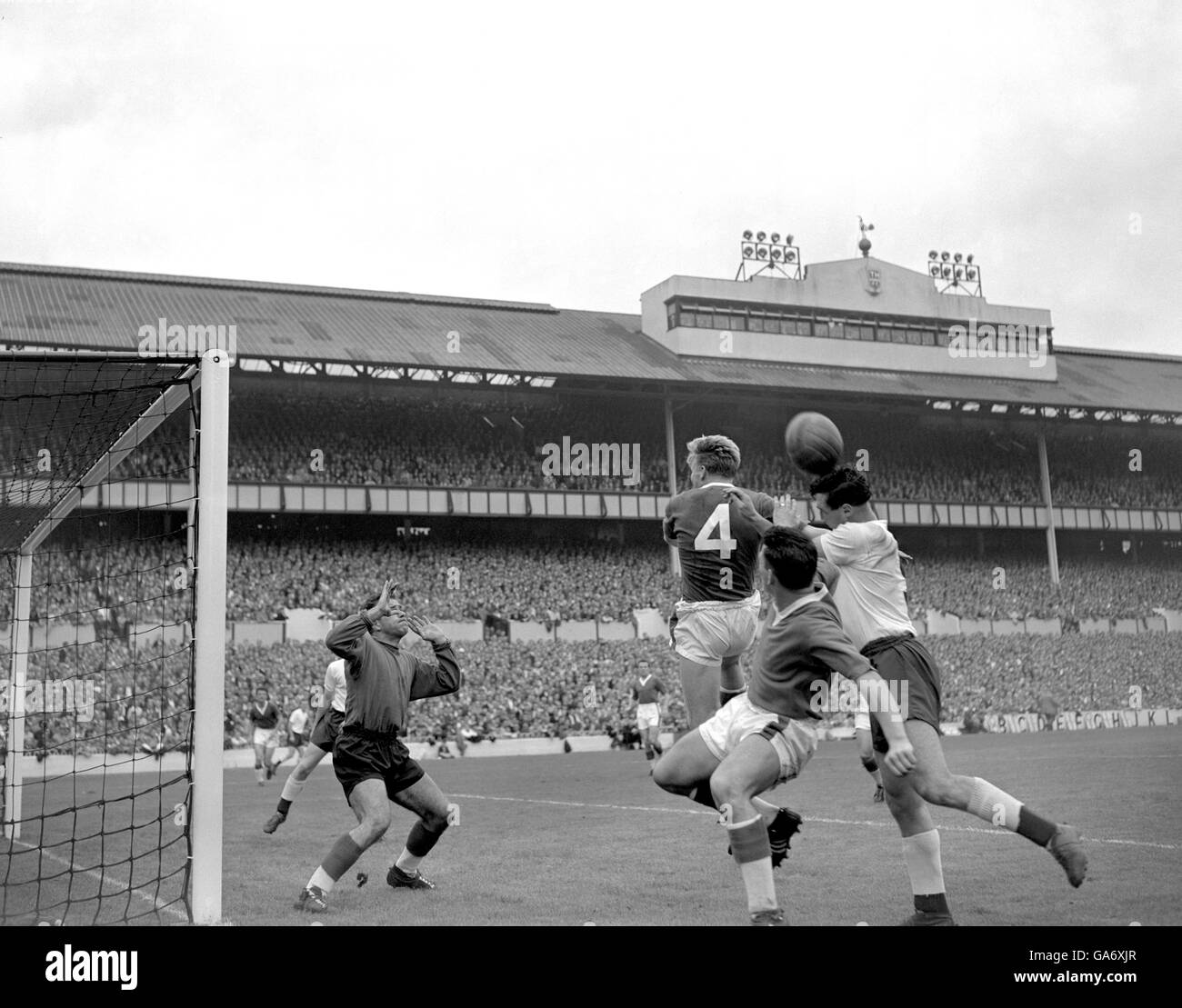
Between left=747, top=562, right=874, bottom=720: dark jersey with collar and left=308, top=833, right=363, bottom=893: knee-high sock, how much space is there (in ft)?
10.3

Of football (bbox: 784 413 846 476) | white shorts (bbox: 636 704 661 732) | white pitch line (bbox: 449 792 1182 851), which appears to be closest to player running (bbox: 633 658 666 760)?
white shorts (bbox: 636 704 661 732)

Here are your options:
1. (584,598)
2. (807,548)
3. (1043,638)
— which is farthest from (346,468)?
(807,548)

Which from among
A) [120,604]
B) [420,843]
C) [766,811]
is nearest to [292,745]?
[120,604]

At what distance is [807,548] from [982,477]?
51.8 meters

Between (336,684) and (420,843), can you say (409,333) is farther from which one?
(420,843)

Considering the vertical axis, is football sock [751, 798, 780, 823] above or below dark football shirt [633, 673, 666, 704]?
below

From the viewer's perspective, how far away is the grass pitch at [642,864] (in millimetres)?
7211

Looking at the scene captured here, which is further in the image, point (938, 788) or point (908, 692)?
point (908, 692)

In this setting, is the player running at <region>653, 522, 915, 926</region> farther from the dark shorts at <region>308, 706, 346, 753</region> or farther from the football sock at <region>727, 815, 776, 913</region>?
the dark shorts at <region>308, 706, 346, 753</region>

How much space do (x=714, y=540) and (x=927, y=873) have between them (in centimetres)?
235

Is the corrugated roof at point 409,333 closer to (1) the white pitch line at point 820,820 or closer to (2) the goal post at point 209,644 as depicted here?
(1) the white pitch line at point 820,820

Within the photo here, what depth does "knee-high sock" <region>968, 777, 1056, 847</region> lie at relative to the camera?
5.83m

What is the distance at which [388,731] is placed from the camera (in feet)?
27.9
